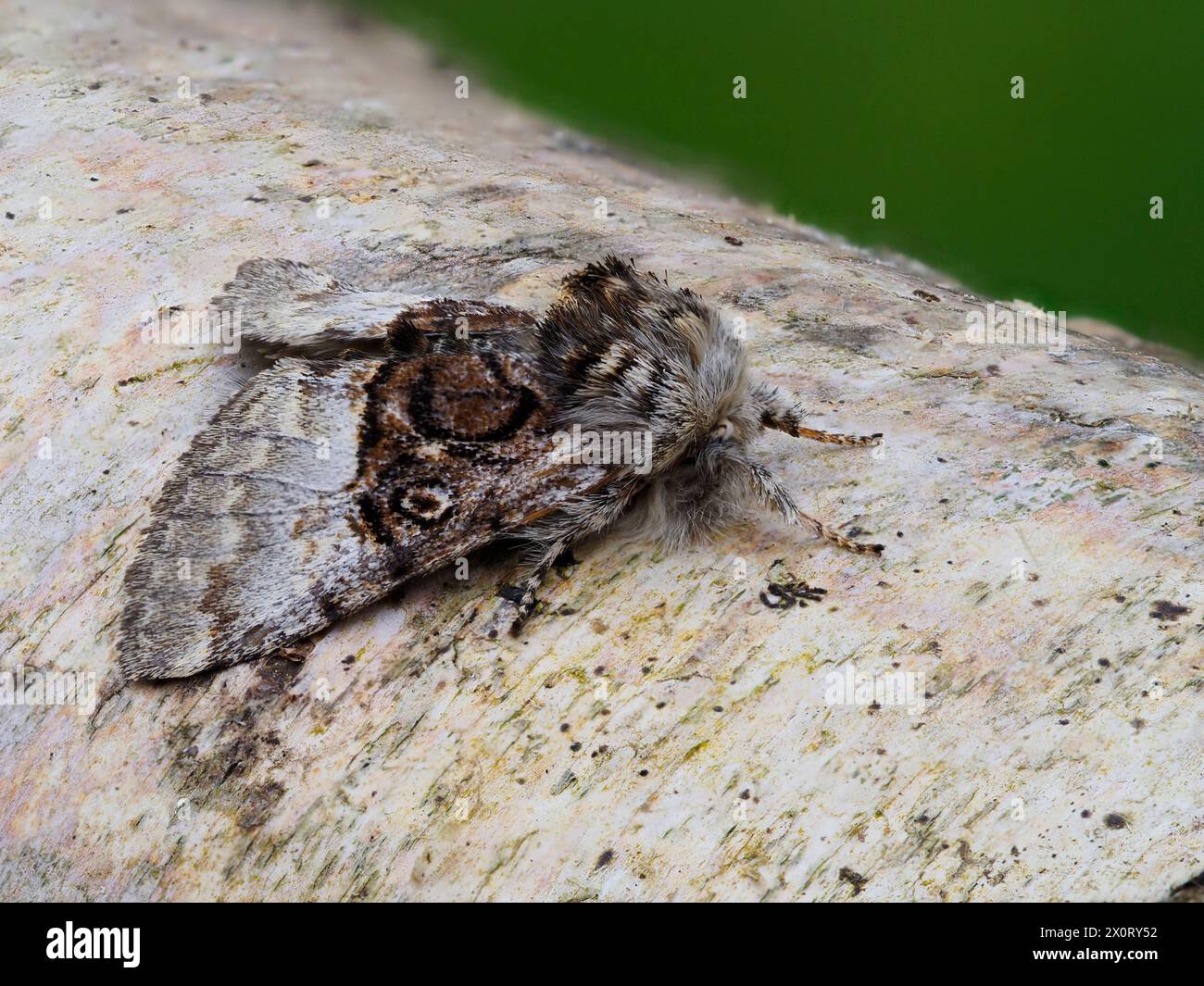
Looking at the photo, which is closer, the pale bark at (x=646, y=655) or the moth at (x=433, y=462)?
the pale bark at (x=646, y=655)

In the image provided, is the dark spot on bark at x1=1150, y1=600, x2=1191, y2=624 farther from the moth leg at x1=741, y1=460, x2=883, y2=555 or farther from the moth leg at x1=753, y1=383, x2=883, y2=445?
the moth leg at x1=753, y1=383, x2=883, y2=445

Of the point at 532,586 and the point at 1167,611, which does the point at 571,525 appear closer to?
the point at 532,586

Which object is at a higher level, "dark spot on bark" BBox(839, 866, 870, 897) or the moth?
the moth

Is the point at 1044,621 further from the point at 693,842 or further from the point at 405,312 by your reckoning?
the point at 405,312

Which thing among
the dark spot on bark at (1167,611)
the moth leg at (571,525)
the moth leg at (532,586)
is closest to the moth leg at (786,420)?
the moth leg at (571,525)

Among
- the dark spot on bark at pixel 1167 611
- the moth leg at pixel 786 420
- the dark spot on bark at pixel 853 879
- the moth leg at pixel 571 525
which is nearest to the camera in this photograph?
the dark spot on bark at pixel 853 879

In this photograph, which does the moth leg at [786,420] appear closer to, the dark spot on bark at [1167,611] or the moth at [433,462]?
the moth at [433,462]

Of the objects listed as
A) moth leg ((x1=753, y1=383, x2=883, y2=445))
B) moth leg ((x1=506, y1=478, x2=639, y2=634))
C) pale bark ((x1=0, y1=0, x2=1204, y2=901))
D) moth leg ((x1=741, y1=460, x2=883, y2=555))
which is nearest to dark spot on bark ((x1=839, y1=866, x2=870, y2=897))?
pale bark ((x1=0, y1=0, x2=1204, y2=901))

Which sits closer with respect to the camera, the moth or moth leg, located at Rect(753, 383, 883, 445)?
the moth
